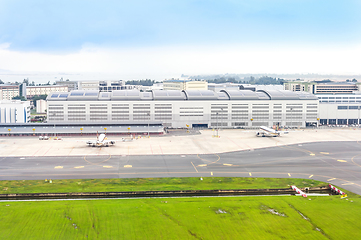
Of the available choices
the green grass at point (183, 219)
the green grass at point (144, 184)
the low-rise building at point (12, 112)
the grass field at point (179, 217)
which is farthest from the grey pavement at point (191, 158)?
the low-rise building at point (12, 112)

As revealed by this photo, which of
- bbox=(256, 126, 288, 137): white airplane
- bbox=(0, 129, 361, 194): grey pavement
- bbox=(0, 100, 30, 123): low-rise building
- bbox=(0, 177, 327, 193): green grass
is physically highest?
bbox=(0, 100, 30, 123): low-rise building

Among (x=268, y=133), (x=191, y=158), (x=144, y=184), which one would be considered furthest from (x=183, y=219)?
(x=268, y=133)

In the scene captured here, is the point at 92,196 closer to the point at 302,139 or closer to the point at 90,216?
the point at 90,216

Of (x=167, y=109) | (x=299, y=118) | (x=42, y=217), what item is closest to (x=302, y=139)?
(x=299, y=118)

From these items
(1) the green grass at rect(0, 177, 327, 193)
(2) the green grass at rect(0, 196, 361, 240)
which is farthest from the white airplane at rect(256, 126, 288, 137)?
(2) the green grass at rect(0, 196, 361, 240)

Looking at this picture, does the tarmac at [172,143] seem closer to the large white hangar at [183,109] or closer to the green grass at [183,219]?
the large white hangar at [183,109]

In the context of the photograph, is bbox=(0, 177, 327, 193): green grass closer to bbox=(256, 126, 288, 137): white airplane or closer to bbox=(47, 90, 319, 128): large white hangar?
bbox=(256, 126, 288, 137): white airplane

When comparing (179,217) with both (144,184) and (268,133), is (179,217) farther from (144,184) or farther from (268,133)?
(268,133)
